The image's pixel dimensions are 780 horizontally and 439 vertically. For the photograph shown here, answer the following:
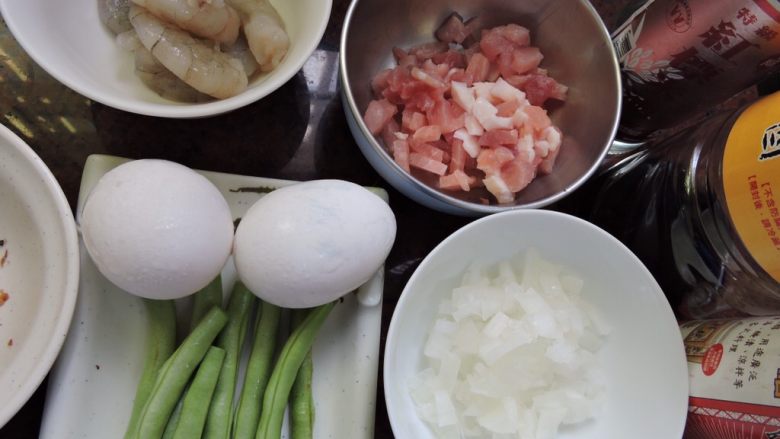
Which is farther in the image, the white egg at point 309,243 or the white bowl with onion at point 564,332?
the white bowl with onion at point 564,332

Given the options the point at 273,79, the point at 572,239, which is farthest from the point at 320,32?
the point at 572,239

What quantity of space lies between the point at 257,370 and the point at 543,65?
0.79 metres

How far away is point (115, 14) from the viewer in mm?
1002

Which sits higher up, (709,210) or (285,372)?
(709,210)

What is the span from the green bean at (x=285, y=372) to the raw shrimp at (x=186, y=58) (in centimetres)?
37

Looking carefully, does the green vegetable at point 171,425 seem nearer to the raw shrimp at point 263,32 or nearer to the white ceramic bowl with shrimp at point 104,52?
the white ceramic bowl with shrimp at point 104,52

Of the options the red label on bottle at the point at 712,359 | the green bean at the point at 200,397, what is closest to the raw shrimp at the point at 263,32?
the green bean at the point at 200,397

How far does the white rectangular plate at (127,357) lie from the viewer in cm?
89

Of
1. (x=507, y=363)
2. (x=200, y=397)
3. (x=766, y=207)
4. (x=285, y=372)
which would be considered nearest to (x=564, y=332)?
(x=507, y=363)

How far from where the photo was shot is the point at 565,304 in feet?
3.39

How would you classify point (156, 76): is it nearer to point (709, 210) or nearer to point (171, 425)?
point (171, 425)

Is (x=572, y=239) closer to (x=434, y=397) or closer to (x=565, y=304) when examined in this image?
(x=565, y=304)

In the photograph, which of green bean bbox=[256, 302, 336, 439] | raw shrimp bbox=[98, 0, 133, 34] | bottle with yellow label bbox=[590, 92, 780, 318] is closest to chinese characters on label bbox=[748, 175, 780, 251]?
bottle with yellow label bbox=[590, 92, 780, 318]

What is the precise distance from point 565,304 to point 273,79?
60 centimetres
